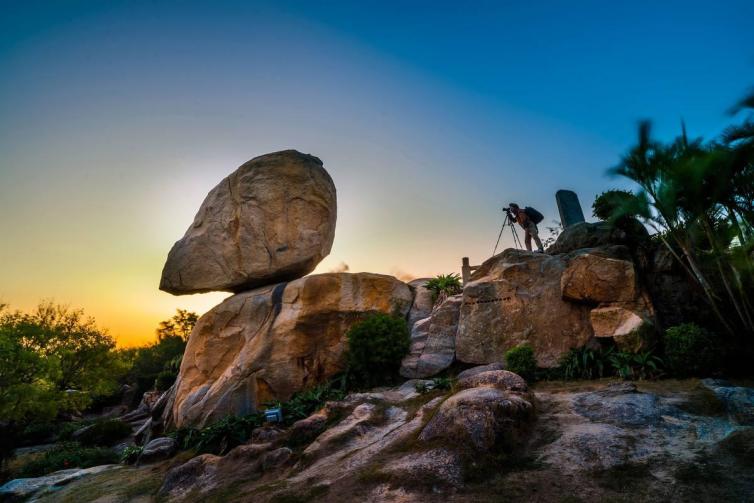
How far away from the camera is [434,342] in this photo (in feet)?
43.5

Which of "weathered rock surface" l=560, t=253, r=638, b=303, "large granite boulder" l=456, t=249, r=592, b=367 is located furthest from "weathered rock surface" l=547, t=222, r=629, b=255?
"weathered rock surface" l=560, t=253, r=638, b=303

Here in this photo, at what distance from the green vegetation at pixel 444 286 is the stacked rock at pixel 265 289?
1168mm

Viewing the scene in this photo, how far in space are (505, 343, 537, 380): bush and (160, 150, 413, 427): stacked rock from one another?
5934mm

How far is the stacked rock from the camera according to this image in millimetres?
13867

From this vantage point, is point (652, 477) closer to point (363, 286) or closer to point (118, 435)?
point (363, 286)

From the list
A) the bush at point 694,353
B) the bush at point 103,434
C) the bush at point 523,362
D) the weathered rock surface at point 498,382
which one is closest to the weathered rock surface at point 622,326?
the bush at point 694,353

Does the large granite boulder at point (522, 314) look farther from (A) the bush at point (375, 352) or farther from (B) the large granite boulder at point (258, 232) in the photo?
(B) the large granite boulder at point (258, 232)

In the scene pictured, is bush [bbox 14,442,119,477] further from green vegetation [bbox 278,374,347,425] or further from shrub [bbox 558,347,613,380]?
shrub [bbox 558,347,613,380]

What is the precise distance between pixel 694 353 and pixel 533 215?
8.35 m

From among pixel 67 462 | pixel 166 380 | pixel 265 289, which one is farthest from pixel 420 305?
pixel 166 380

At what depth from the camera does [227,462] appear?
781cm

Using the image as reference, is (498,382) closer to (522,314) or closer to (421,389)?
(421,389)

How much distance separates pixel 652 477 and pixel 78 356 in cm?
3530

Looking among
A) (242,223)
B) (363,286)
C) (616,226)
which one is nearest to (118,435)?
(242,223)
